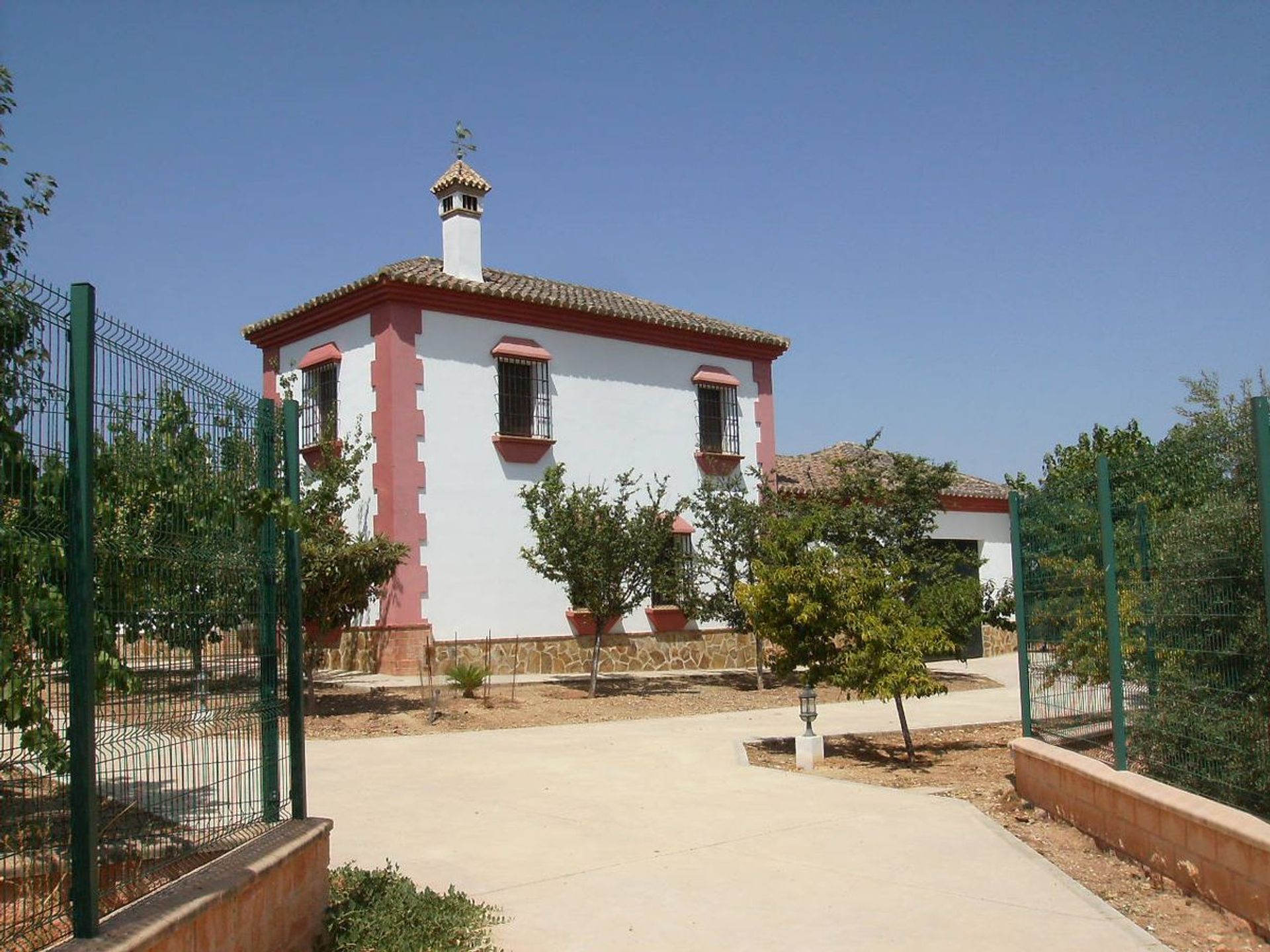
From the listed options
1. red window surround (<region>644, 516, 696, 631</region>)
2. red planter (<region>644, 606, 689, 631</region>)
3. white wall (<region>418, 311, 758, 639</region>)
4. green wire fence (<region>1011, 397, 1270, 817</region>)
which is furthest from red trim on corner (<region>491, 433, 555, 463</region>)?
green wire fence (<region>1011, 397, 1270, 817</region>)

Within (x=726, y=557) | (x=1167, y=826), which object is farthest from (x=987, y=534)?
(x=1167, y=826)

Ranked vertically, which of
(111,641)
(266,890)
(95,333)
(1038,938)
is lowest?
(1038,938)

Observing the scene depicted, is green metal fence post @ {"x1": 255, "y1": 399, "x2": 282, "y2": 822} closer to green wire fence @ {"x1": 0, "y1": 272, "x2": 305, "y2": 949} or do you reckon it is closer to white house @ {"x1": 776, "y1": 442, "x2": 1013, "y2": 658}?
green wire fence @ {"x1": 0, "y1": 272, "x2": 305, "y2": 949}

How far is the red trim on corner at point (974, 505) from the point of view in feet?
88.5

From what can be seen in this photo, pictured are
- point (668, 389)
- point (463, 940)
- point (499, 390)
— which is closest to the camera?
point (463, 940)

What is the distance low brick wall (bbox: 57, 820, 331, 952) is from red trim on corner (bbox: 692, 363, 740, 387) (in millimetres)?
18182

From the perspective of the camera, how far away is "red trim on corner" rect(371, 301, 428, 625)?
18.9 m

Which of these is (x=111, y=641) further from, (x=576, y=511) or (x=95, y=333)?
(x=576, y=511)

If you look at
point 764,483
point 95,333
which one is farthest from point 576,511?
point 95,333

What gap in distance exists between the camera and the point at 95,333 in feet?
13.0

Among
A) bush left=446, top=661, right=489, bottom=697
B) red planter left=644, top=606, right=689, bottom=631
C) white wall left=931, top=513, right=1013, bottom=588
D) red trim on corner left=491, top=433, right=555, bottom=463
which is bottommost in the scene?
bush left=446, top=661, right=489, bottom=697

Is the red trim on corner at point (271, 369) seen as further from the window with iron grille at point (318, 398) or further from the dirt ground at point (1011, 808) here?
the dirt ground at point (1011, 808)

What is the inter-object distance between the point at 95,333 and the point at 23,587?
92cm

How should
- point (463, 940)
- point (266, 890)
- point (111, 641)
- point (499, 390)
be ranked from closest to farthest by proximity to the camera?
point (111, 641) → point (266, 890) → point (463, 940) → point (499, 390)
